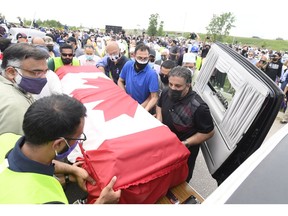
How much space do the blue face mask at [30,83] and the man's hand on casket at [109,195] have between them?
1099 millimetres

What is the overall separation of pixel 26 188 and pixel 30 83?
127 cm

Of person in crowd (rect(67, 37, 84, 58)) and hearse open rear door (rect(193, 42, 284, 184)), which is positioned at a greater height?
hearse open rear door (rect(193, 42, 284, 184))

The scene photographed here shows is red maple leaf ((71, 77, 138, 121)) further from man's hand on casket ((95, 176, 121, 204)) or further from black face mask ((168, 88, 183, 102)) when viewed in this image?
man's hand on casket ((95, 176, 121, 204))

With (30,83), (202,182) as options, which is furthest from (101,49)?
(30,83)

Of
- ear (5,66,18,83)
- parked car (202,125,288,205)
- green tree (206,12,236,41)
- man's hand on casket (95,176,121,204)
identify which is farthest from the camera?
green tree (206,12,236,41)

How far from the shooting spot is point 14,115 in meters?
1.57

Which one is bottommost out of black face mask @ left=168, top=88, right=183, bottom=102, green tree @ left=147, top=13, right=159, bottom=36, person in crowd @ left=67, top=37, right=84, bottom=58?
green tree @ left=147, top=13, right=159, bottom=36

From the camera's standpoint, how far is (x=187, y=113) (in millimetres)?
2250

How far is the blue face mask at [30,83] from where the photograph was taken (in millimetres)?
1973

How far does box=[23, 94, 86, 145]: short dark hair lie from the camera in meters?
1.18

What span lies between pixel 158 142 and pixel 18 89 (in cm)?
116

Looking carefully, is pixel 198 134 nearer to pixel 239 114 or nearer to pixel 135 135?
pixel 239 114

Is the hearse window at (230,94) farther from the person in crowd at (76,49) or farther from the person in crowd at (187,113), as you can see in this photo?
the person in crowd at (76,49)

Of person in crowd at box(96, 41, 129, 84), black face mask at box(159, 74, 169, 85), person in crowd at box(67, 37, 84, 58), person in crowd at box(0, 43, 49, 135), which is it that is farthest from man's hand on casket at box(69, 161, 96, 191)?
person in crowd at box(67, 37, 84, 58)
